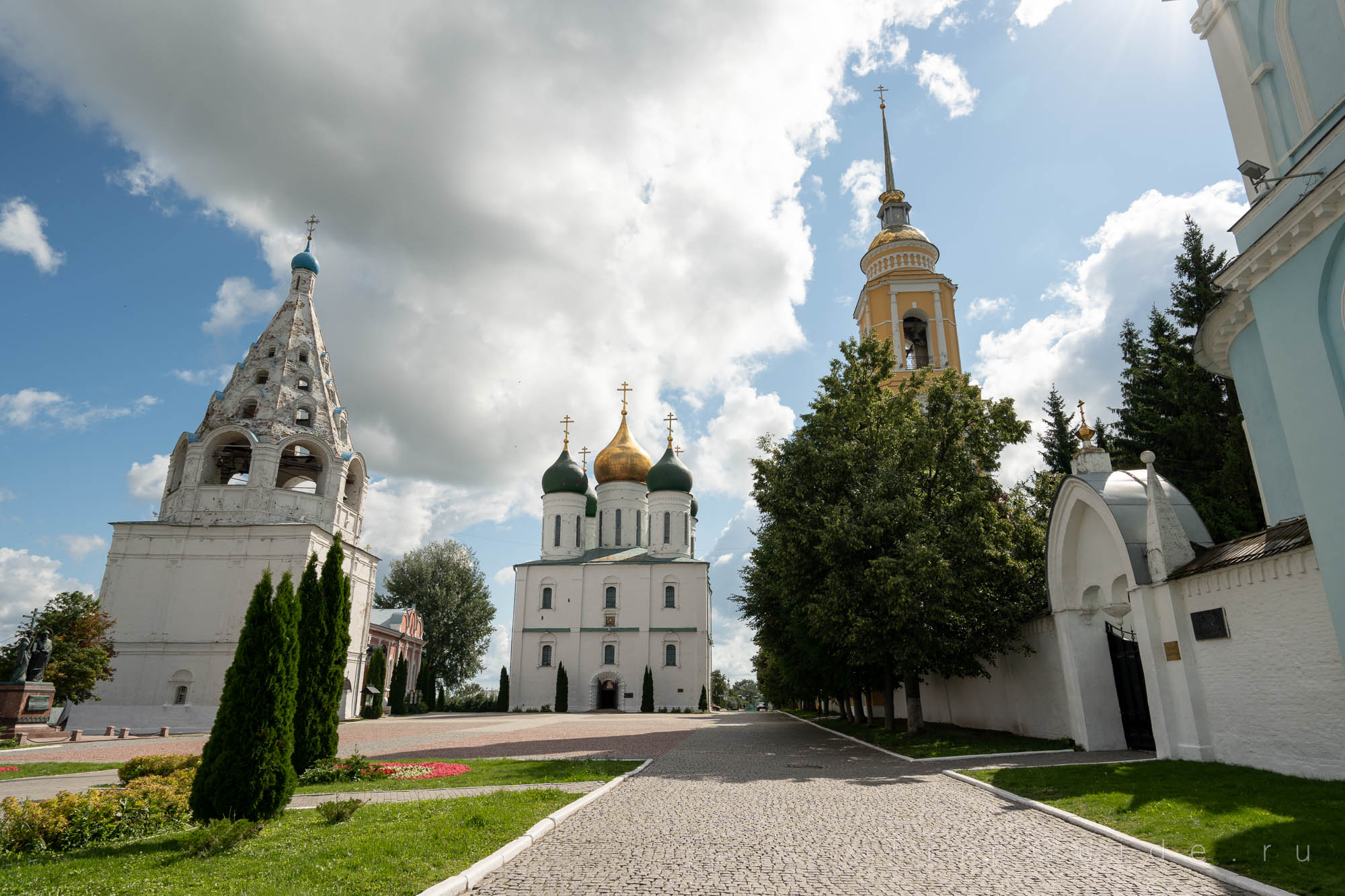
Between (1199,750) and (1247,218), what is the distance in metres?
7.72

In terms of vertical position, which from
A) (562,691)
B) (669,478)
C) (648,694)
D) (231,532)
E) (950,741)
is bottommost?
(950,741)

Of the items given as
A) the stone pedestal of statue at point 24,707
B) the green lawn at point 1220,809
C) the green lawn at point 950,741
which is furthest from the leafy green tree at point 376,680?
the green lawn at point 1220,809

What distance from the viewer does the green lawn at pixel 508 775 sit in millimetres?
11234

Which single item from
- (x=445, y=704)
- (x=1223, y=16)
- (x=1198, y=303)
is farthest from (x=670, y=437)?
(x=1223, y=16)

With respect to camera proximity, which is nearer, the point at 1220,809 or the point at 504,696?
the point at 1220,809

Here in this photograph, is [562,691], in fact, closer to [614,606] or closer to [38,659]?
[614,606]

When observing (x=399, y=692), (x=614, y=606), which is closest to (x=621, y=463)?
(x=614, y=606)

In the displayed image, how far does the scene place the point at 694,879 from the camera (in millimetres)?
5938

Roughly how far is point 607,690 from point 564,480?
48.2 feet

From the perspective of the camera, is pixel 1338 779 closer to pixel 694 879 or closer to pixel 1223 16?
pixel 694 879

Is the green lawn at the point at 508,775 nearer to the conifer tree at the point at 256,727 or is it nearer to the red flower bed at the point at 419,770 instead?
the red flower bed at the point at 419,770

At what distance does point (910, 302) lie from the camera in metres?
32.0

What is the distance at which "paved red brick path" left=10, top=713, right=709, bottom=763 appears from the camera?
656 inches

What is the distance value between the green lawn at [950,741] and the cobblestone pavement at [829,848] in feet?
13.0
